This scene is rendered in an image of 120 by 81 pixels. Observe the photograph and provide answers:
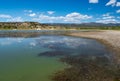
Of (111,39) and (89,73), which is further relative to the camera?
(111,39)

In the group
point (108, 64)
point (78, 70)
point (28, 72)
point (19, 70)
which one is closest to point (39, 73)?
point (28, 72)

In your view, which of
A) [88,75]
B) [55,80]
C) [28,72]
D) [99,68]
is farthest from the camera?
[99,68]

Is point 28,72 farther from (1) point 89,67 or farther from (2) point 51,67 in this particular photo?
(1) point 89,67

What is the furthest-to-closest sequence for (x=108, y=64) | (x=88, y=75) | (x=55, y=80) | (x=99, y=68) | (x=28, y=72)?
(x=108, y=64)
(x=99, y=68)
(x=28, y=72)
(x=88, y=75)
(x=55, y=80)

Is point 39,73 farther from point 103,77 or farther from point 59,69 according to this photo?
point 103,77

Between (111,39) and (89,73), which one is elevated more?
(89,73)

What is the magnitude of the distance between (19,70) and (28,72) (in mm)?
955

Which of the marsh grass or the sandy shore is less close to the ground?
the marsh grass

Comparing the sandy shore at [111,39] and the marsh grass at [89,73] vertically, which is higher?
the marsh grass at [89,73]

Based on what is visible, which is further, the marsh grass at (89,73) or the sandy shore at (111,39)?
Result: the sandy shore at (111,39)

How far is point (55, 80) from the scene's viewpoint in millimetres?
12617

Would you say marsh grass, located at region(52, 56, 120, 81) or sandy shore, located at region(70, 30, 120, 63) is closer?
marsh grass, located at region(52, 56, 120, 81)

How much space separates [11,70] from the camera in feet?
50.1

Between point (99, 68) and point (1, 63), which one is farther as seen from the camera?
point (1, 63)
